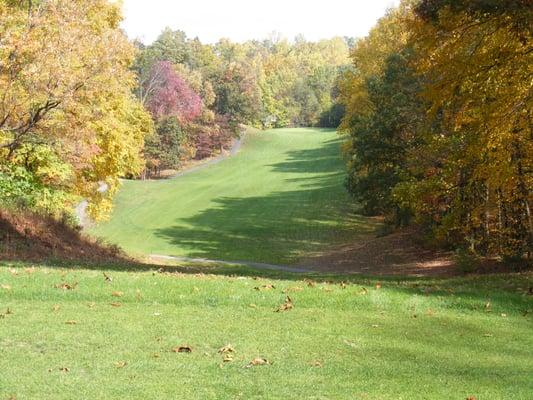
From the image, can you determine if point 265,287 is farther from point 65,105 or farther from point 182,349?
point 65,105

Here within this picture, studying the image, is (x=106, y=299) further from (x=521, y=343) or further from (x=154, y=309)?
(x=521, y=343)

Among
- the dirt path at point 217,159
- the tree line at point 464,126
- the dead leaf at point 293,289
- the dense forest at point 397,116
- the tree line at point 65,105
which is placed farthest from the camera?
the dirt path at point 217,159

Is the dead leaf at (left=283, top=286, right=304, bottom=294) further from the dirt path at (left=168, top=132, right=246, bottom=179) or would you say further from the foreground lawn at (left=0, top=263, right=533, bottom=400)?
the dirt path at (left=168, top=132, right=246, bottom=179)

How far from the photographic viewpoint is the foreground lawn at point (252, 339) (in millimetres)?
6449

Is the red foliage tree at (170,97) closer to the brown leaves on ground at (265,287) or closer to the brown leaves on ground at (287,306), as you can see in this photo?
the brown leaves on ground at (265,287)

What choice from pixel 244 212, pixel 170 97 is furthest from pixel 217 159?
pixel 244 212

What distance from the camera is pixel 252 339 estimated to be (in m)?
8.59

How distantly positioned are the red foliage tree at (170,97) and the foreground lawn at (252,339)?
6530 cm

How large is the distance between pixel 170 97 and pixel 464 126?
59773 mm

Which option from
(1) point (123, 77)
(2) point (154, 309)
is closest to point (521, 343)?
(2) point (154, 309)

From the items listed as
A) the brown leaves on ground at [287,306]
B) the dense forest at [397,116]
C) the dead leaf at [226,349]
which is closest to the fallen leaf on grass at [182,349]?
the dead leaf at [226,349]

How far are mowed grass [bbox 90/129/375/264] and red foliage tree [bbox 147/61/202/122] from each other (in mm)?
8111

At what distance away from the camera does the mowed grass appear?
41.1 m

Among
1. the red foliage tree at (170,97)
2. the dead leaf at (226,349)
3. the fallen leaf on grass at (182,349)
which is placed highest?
the red foliage tree at (170,97)
